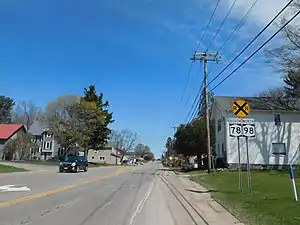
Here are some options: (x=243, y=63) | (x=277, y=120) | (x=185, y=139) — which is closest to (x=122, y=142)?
(x=185, y=139)

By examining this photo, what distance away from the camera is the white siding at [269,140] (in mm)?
42938

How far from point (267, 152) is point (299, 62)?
11505 millimetres

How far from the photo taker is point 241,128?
16656mm

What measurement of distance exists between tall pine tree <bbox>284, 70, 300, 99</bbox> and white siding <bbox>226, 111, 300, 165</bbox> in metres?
3.45

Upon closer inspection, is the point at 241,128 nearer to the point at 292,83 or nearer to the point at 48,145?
the point at 292,83

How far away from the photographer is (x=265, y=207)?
12.1 m

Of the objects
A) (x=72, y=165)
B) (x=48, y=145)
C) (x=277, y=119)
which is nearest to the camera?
(x=72, y=165)

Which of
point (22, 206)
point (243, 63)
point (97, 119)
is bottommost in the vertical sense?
point (22, 206)

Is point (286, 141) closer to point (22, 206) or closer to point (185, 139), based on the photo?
point (185, 139)

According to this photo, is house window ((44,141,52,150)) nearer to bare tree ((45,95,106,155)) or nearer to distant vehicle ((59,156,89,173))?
bare tree ((45,95,106,155))

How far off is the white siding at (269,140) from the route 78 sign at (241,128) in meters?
26.2

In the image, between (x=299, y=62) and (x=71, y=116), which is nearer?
(x=299, y=62)

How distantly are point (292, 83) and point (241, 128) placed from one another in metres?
33.8

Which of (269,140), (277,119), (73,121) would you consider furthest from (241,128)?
(73,121)
